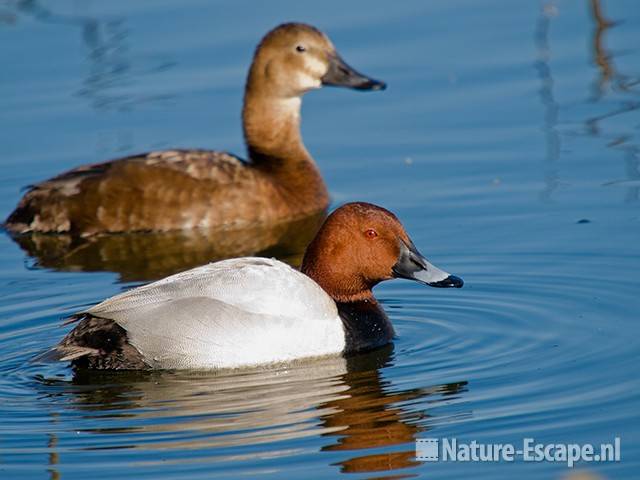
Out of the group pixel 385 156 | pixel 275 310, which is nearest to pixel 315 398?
pixel 275 310

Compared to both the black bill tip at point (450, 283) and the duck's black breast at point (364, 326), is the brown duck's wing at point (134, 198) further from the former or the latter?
the black bill tip at point (450, 283)

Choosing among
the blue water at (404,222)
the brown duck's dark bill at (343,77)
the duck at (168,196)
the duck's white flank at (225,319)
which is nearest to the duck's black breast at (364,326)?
the blue water at (404,222)

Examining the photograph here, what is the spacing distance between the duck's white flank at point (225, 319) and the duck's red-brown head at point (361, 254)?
1.30 feet

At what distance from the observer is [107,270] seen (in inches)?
428

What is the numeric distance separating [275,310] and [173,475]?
164 cm

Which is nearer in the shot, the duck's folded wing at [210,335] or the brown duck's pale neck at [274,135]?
the duck's folded wing at [210,335]

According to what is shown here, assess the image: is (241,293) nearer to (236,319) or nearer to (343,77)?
(236,319)

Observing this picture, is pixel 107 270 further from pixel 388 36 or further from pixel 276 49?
pixel 388 36

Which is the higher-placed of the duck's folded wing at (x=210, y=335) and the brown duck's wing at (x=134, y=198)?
the brown duck's wing at (x=134, y=198)

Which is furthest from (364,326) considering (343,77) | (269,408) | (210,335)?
(343,77)

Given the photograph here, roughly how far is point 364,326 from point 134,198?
12.1 ft

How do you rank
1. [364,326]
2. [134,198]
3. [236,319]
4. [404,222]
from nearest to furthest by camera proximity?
[236,319] < [364,326] < [404,222] < [134,198]

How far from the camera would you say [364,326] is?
8.72 metres

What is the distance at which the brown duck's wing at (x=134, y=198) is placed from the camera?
1183 cm
